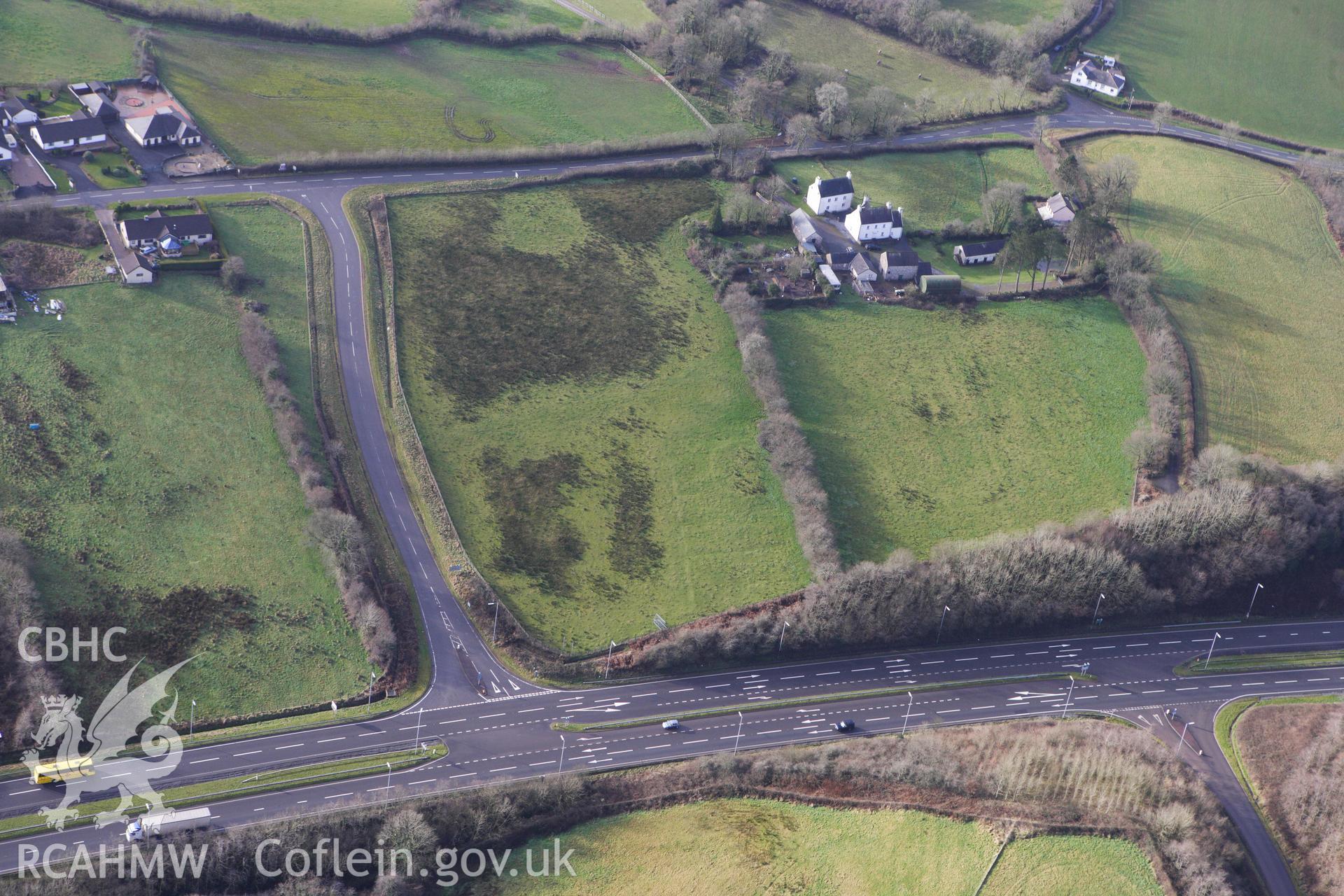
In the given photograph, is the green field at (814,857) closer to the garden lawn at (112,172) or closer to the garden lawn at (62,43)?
the garden lawn at (112,172)

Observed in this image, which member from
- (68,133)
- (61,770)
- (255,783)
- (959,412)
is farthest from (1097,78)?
(61,770)

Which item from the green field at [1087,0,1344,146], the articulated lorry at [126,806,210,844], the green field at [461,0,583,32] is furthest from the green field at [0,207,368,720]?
the green field at [1087,0,1344,146]

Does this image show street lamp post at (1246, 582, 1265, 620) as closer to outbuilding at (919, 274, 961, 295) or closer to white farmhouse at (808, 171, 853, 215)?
outbuilding at (919, 274, 961, 295)

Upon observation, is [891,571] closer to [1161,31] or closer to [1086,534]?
[1086,534]

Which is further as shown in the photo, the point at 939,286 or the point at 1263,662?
the point at 939,286

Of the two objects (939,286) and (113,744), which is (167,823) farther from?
(939,286)

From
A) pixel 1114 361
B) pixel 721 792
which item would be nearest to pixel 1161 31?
pixel 1114 361

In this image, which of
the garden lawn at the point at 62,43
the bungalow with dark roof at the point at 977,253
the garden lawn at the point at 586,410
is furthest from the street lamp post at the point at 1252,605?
the garden lawn at the point at 62,43
